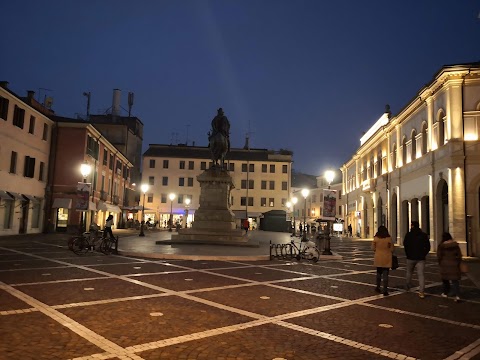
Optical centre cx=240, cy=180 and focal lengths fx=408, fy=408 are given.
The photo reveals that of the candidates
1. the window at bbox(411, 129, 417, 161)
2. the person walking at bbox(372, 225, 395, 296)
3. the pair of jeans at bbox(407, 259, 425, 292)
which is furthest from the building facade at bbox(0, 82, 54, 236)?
the window at bbox(411, 129, 417, 161)

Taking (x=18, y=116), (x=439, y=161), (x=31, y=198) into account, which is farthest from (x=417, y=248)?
(x=31, y=198)

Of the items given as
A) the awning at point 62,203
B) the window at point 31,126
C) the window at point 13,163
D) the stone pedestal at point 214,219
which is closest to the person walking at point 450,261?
the stone pedestal at point 214,219

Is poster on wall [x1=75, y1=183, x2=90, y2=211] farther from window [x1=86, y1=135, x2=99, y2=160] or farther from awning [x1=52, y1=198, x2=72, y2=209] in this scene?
window [x1=86, y1=135, x2=99, y2=160]

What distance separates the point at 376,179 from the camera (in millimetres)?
44125

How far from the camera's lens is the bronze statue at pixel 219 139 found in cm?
2686

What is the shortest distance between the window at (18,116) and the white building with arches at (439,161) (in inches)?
1213

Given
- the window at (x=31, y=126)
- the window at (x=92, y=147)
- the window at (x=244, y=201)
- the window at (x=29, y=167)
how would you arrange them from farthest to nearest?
1. the window at (x=244, y=201)
2. the window at (x=92, y=147)
3. the window at (x=31, y=126)
4. the window at (x=29, y=167)

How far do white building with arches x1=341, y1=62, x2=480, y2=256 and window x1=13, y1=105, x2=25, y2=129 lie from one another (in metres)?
30.8

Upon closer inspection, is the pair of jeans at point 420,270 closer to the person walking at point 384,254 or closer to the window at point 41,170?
the person walking at point 384,254

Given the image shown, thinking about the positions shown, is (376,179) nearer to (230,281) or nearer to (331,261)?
(331,261)

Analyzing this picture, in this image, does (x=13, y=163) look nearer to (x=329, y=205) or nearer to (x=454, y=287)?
(x=329, y=205)

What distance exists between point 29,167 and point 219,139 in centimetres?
1847

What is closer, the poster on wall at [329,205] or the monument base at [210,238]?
the poster on wall at [329,205]

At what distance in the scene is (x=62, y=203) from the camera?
38250mm
